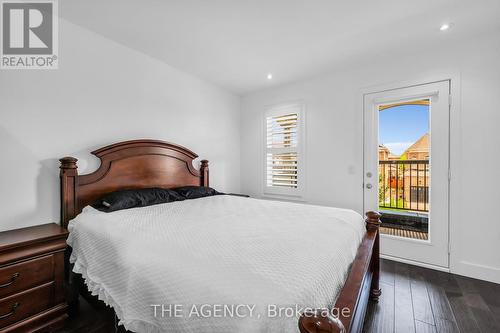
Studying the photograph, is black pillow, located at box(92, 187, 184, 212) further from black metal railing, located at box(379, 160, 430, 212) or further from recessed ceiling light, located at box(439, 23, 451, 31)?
recessed ceiling light, located at box(439, 23, 451, 31)

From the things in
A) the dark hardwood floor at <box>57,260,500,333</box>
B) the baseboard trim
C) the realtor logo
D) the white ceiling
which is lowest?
the dark hardwood floor at <box>57,260,500,333</box>

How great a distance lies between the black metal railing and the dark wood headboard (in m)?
2.52

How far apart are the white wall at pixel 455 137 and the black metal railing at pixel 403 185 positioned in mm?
341

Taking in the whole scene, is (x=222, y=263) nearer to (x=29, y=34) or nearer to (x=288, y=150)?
(x=29, y=34)

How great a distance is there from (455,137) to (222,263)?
2.87m

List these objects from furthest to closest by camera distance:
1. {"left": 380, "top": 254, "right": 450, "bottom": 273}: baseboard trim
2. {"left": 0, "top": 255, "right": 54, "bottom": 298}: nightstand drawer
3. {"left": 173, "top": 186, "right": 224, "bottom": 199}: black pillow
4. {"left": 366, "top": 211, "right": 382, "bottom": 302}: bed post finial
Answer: {"left": 173, "top": 186, "right": 224, "bottom": 199}: black pillow, {"left": 380, "top": 254, "right": 450, "bottom": 273}: baseboard trim, {"left": 366, "top": 211, "right": 382, "bottom": 302}: bed post finial, {"left": 0, "top": 255, "right": 54, "bottom": 298}: nightstand drawer

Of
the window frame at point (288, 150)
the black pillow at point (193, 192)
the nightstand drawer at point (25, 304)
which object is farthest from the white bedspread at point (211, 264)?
the window frame at point (288, 150)

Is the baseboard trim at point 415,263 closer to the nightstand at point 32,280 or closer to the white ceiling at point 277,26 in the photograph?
the white ceiling at point 277,26

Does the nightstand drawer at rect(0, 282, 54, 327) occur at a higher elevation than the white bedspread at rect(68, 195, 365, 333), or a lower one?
lower

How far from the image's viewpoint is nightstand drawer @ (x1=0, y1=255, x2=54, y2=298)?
1420mm

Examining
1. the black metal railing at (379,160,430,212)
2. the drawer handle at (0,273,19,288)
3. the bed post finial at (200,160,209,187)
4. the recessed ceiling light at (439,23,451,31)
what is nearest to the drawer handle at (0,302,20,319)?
the drawer handle at (0,273,19,288)

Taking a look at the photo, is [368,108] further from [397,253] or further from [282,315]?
[282,315]

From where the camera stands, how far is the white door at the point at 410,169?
2543mm

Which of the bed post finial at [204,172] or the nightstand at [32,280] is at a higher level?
the bed post finial at [204,172]
